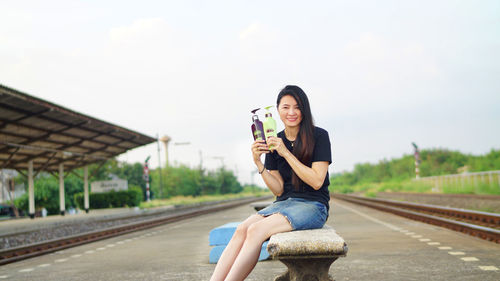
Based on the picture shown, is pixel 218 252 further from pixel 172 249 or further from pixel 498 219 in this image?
pixel 498 219

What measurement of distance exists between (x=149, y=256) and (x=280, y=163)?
19.3 ft

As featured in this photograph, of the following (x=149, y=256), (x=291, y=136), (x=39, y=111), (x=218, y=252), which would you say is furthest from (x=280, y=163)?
(x=39, y=111)

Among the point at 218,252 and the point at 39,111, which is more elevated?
the point at 39,111

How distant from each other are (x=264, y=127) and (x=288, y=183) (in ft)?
1.91

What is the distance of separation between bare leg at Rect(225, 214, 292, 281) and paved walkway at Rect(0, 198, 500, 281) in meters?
2.57

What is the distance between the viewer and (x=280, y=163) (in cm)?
405

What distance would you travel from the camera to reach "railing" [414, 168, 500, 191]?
27.6 meters

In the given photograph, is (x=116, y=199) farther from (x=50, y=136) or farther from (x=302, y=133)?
(x=302, y=133)

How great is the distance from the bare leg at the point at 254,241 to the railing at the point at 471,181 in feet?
86.2

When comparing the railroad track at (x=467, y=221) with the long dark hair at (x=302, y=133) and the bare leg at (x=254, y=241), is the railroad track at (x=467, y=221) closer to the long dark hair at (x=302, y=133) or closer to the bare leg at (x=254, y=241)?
the long dark hair at (x=302, y=133)

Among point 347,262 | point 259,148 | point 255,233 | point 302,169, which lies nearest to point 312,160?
point 302,169

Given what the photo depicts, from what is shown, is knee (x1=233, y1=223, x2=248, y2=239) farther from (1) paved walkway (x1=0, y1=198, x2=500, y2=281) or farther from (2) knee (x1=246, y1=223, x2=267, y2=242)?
(1) paved walkway (x1=0, y1=198, x2=500, y2=281)

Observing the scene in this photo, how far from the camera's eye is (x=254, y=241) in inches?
136

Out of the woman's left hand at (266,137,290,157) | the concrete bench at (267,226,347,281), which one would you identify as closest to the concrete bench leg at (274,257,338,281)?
the concrete bench at (267,226,347,281)
